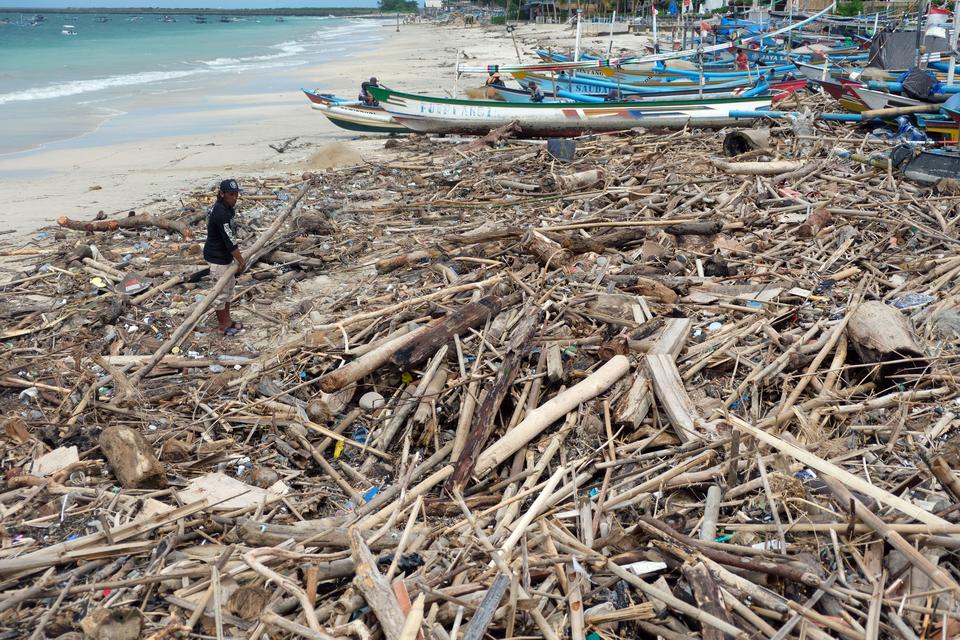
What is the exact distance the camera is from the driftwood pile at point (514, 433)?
3414 millimetres

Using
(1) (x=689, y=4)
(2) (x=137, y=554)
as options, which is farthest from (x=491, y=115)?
(1) (x=689, y=4)

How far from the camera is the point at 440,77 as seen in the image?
34156 millimetres

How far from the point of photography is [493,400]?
5.09 metres

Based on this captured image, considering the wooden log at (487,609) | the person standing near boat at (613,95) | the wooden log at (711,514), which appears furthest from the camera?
the person standing near boat at (613,95)

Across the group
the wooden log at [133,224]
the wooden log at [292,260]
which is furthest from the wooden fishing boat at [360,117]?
the wooden log at [292,260]


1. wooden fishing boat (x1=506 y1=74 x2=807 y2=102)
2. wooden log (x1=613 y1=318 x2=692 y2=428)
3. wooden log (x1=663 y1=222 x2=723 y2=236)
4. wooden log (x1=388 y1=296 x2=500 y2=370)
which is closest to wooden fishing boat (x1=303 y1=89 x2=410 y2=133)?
wooden fishing boat (x1=506 y1=74 x2=807 y2=102)

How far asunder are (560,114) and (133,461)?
1279 centimetres

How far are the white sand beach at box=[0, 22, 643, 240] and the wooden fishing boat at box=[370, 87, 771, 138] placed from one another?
1.52 meters

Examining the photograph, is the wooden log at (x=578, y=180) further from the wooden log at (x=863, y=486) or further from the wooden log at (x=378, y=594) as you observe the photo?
the wooden log at (x=378, y=594)

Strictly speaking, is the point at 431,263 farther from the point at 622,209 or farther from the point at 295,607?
the point at 295,607

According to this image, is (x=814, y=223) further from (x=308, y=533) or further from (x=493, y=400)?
(x=308, y=533)

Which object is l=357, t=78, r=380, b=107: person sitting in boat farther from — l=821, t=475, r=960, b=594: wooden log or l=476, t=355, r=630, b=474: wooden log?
l=821, t=475, r=960, b=594: wooden log

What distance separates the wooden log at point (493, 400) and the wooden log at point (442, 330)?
0.37 meters

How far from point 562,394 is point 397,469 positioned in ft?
4.31
